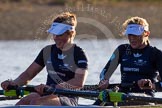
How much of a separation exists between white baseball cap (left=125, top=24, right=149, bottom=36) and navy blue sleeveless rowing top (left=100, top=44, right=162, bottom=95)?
304 millimetres

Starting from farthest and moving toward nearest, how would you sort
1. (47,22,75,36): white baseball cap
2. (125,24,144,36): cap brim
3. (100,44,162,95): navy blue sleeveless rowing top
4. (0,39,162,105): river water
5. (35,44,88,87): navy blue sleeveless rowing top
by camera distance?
(0,39,162,105): river water
(100,44,162,95): navy blue sleeveless rowing top
(125,24,144,36): cap brim
(35,44,88,87): navy blue sleeveless rowing top
(47,22,75,36): white baseball cap

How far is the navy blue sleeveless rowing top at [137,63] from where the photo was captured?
13.4 metres

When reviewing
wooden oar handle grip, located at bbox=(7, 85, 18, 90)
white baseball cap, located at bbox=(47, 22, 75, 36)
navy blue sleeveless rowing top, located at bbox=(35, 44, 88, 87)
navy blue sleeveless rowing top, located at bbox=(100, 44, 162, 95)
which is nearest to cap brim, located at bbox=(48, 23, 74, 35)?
white baseball cap, located at bbox=(47, 22, 75, 36)

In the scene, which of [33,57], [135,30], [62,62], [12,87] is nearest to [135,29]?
[135,30]

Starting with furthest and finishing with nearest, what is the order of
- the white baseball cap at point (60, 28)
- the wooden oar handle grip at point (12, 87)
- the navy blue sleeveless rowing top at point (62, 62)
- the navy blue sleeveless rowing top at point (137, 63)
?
the navy blue sleeveless rowing top at point (137, 63) → the wooden oar handle grip at point (12, 87) → the navy blue sleeveless rowing top at point (62, 62) → the white baseball cap at point (60, 28)

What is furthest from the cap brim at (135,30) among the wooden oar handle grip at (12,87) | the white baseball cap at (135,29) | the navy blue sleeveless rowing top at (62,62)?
the wooden oar handle grip at (12,87)

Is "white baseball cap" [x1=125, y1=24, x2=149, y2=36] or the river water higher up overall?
the river water

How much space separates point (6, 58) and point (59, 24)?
1499 centimetres

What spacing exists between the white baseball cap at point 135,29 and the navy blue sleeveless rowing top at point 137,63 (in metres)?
0.30

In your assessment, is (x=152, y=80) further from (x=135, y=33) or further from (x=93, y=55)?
(x=93, y=55)

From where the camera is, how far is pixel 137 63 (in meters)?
13.6

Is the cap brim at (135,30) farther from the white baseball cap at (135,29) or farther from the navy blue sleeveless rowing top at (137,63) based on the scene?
the navy blue sleeveless rowing top at (137,63)

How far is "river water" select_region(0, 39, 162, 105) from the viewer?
20.5m

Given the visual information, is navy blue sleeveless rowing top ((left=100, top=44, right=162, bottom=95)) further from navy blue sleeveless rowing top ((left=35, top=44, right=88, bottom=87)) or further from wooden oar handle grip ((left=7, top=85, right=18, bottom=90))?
wooden oar handle grip ((left=7, top=85, right=18, bottom=90))
